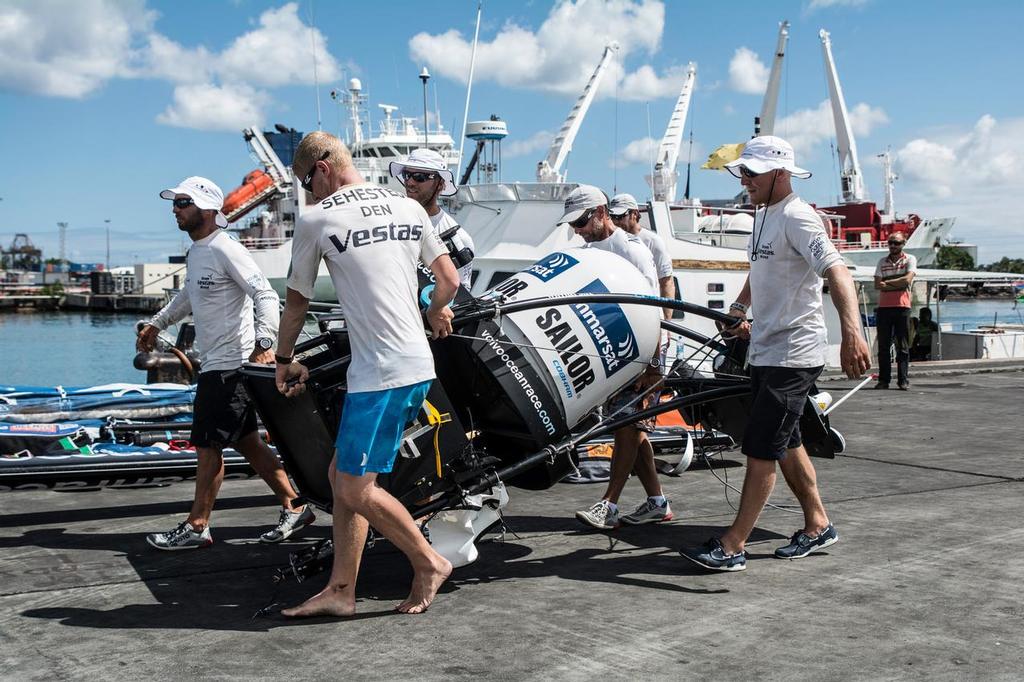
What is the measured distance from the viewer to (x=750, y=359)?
15.3ft

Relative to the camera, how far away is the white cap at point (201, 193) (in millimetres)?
5211

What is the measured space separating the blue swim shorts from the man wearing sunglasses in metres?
9.95

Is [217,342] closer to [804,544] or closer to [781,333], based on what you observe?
[781,333]

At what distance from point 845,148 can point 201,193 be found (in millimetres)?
43719

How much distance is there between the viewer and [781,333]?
4547 millimetres

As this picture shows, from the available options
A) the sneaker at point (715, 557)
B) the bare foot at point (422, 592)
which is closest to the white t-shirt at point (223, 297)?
the bare foot at point (422, 592)

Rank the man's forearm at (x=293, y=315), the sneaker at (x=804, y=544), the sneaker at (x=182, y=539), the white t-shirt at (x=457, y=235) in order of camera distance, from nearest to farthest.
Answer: the man's forearm at (x=293, y=315), the sneaker at (x=804, y=544), the white t-shirt at (x=457, y=235), the sneaker at (x=182, y=539)

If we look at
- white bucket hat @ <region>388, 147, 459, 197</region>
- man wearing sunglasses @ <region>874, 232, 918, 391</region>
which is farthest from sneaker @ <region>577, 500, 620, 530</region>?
man wearing sunglasses @ <region>874, 232, 918, 391</region>

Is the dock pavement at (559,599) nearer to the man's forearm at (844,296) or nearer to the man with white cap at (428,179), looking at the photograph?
the man's forearm at (844,296)

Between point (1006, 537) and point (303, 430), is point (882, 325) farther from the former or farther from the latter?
point (303, 430)

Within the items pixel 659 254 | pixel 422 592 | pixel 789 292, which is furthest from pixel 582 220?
pixel 422 592

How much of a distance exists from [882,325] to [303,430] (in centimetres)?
1011

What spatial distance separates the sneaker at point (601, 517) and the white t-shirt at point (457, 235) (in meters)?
1.44

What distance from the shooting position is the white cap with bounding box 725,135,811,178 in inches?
180
